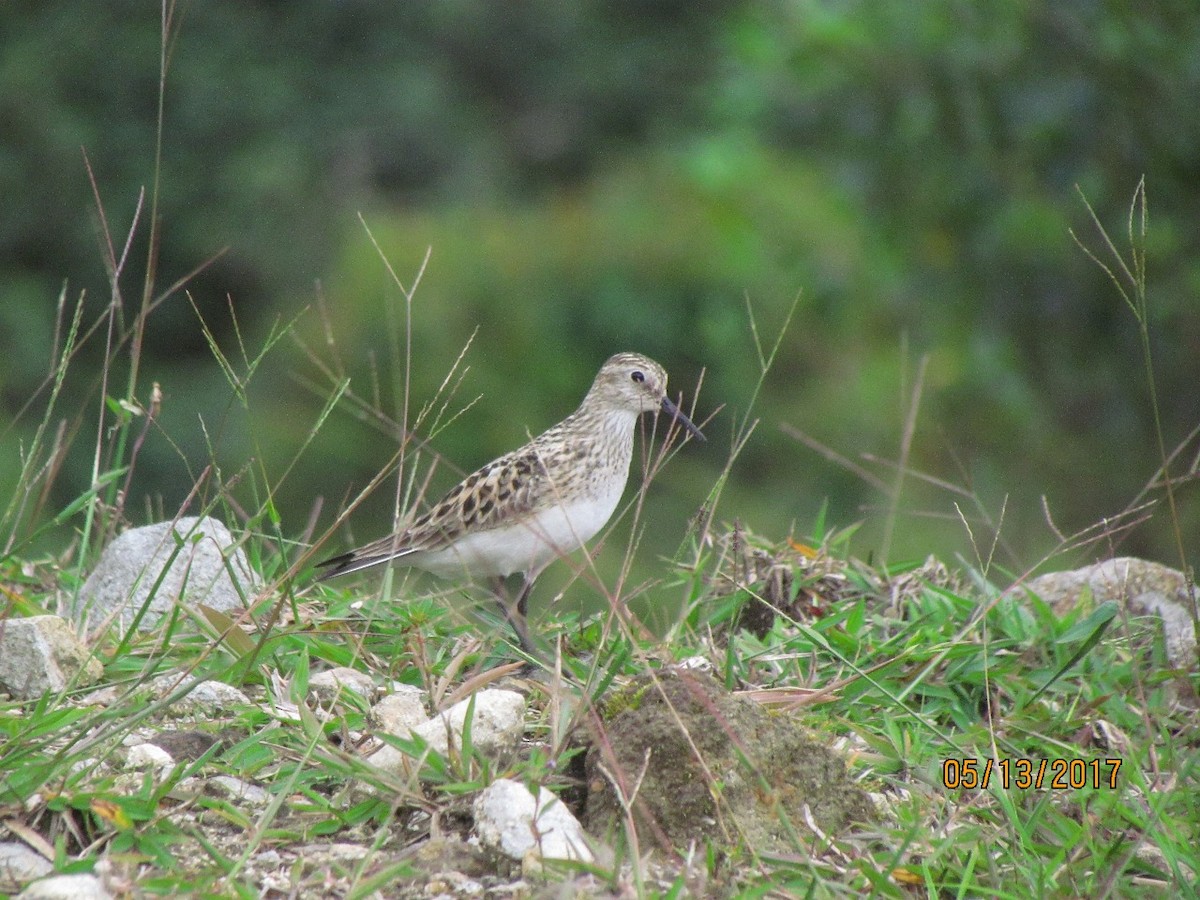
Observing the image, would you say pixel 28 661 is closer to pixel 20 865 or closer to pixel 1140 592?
pixel 20 865

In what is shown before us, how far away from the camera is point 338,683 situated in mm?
4449

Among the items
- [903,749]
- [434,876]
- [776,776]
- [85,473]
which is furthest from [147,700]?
[85,473]

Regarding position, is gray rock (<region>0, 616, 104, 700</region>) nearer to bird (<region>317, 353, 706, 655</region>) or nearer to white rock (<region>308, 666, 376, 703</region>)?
white rock (<region>308, 666, 376, 703</region>)

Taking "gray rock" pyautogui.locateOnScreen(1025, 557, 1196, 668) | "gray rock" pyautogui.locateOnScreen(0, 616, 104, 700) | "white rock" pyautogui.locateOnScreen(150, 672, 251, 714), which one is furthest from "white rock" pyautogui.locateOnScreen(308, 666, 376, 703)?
"gray rock" pyautogui.locateOnScreen(1025, 557, 1196, 668)

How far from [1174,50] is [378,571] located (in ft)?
15.9

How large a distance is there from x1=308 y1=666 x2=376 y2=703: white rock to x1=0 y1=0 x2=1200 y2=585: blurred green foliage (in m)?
0.76

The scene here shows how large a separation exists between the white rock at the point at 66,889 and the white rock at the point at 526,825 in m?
0.83

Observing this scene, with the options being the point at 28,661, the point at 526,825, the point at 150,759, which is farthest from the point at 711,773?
the point at 28,661

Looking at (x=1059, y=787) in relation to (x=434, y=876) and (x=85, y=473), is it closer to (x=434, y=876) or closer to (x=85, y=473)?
(x=434, y=876)

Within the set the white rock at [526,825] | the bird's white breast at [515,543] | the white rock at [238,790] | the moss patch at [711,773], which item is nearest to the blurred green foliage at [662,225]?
the bird's white breast at [515,543]

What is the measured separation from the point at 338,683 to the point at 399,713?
9.0 inches

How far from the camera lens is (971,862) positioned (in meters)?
3.81

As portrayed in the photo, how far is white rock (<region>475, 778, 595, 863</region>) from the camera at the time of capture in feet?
11.8

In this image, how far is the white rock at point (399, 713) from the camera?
13.9ft
